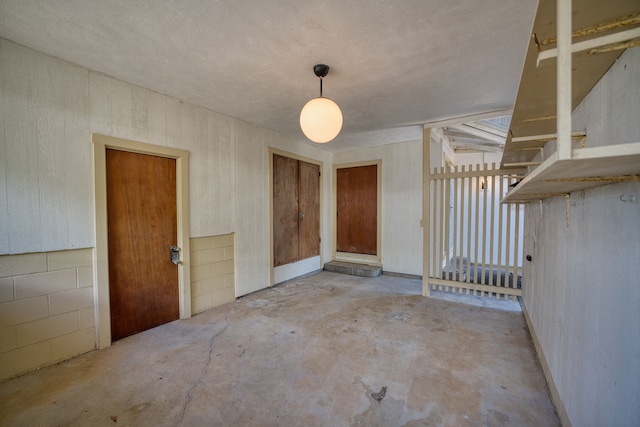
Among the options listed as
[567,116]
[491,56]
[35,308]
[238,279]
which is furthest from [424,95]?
[35,308]

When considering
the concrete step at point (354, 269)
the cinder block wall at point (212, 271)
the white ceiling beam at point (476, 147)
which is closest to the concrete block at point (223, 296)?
the cinder block wall at point (212, 271)

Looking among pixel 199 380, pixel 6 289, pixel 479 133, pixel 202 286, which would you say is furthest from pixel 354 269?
pixel 6 289

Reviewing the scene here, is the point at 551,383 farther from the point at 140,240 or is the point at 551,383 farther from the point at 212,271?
the point at 140,240

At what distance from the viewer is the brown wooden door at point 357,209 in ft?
17.9

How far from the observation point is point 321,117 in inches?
85.4

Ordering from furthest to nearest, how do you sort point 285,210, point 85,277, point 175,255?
point 285,210 → point 175,255 → point 85,277

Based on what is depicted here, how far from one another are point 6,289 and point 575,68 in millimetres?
3912

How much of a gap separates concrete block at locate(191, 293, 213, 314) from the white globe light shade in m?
2.59

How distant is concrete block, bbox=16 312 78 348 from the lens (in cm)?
210

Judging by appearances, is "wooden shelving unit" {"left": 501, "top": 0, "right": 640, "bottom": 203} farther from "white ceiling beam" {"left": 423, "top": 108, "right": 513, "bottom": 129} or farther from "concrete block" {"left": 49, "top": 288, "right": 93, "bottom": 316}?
"concrete block" {"left": 49, "top": 288, "right": 93, "bottom": 316}

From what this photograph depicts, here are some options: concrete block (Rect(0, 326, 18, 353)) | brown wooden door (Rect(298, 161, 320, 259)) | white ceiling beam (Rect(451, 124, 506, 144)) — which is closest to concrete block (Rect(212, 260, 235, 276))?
brown wooden door (Rect(298, 161, 320, 259))

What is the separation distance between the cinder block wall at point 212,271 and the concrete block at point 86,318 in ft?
3.23

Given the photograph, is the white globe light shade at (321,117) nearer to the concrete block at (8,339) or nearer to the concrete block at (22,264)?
the concrete block at (22,264)

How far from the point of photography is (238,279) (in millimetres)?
3824
